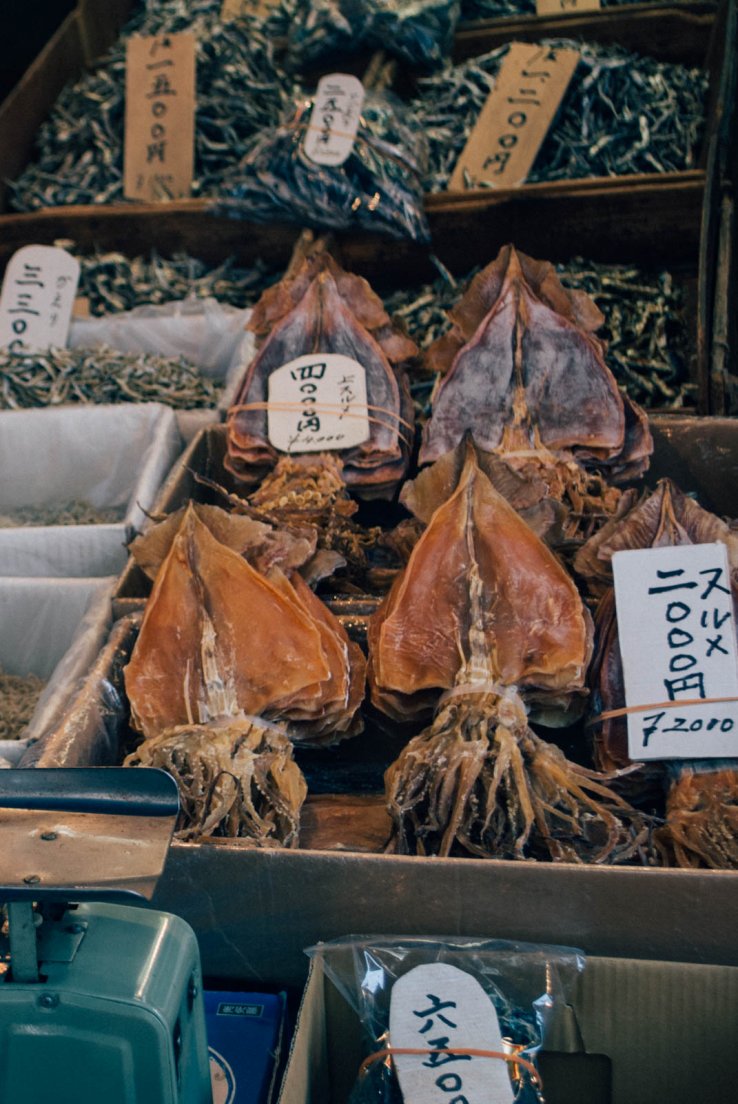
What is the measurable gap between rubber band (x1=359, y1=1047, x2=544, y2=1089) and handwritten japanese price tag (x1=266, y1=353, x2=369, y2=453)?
1.73m

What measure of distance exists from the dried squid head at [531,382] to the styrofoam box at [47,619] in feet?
3.16

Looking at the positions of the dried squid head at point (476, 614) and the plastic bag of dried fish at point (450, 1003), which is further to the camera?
the dried squid head at point (476, 614)

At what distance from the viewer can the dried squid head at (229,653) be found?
7.04ft

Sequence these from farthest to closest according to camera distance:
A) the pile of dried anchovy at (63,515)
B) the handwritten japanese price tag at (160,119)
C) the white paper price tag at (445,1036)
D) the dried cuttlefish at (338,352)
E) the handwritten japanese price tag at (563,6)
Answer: the handwritten japanese price tag at (563,6)
the handwritten japanese price tag at (160,119)
the pile of dried anchovy at (63,515)
the dried cuttlefish at (338,352)
the white paper price tag at (445,1036)

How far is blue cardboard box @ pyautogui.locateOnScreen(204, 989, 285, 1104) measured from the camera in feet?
5.26

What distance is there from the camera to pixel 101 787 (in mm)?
1249

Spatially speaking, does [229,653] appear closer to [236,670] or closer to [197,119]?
[236,670]

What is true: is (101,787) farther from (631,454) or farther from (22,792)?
(631,454)

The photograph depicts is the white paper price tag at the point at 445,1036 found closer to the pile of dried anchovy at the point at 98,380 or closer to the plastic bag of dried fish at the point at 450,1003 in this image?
the plastic bag of dried fish at the point at 450,1003

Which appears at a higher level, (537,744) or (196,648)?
(196,648)

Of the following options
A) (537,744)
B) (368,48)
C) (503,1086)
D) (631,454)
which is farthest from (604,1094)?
(368,48)

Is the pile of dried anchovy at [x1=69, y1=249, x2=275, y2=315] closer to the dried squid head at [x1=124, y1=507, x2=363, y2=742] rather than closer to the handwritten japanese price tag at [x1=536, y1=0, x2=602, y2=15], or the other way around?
the handwritten japanese price tag at [x1=536, y1=0, x2=602, y2=15]

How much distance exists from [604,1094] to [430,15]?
426 cm

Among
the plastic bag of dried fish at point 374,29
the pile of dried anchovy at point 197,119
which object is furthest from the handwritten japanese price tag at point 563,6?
the pile of dried anchovy at point 197,119
